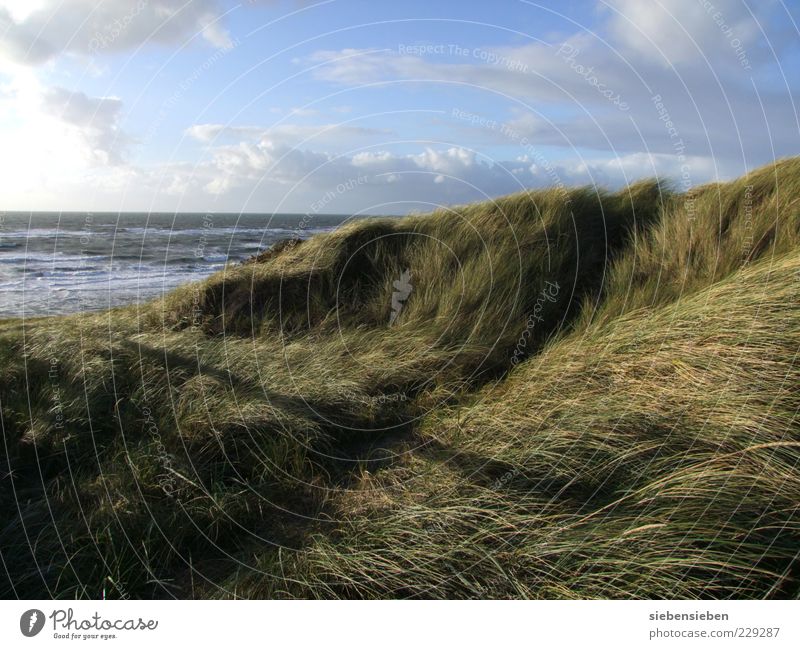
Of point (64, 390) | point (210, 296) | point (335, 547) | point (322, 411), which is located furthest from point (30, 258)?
point (335, 547)

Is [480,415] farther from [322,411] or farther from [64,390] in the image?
[64,390]

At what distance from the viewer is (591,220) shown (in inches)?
317

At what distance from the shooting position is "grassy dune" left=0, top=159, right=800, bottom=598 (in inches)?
112

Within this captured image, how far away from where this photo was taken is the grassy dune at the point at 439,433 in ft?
9.32

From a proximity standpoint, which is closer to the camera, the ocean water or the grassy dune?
the grassy dune

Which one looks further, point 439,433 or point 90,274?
point 90,274

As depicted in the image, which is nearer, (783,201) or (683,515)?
(683,515)

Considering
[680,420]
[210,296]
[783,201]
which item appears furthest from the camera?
[210,296]

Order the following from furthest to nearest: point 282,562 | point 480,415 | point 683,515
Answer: point 480,415
point 282,562
point 683,515

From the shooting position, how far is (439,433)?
422 centimetres

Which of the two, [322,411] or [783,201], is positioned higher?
[783,201]

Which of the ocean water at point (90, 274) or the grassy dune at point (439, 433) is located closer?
the grassy dune at point (439, 433)

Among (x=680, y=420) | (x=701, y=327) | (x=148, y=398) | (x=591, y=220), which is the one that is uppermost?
(x=591, y=220)
